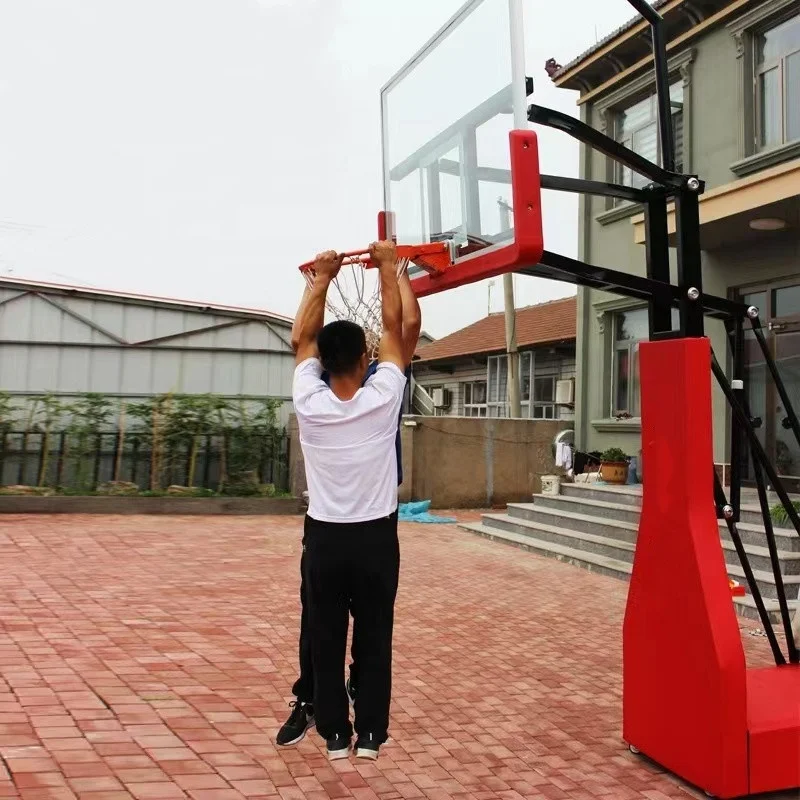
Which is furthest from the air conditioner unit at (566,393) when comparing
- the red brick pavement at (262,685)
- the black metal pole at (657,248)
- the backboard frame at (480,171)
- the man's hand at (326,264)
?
the man's hand at (326,264)

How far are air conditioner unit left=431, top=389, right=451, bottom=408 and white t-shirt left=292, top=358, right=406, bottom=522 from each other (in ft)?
69.0

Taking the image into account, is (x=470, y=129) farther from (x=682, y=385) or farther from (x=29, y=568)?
(x=29, y=568)

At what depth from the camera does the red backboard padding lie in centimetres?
351

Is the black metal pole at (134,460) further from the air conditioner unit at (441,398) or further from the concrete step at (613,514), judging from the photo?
the air conditioner unit at (441,398)

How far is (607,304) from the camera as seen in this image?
Answer: 1468 centimetres

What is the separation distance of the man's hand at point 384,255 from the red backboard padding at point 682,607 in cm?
136

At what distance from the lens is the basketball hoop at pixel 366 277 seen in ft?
12.6

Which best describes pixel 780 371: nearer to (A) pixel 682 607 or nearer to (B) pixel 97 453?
(A) pixel 682 607

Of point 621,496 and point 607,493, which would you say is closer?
point 621,496

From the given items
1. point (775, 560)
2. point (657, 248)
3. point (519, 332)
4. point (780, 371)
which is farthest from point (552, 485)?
point (657, 248)

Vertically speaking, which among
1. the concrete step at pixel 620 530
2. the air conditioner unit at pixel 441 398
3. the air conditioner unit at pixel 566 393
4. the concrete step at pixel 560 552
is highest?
the air conditioner unit at pixel 441 398

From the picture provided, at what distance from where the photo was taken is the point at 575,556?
395 inches

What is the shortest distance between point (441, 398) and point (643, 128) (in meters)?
11.8

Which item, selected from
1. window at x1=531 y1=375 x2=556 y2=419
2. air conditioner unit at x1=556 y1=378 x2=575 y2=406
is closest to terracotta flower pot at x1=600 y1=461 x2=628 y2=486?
air conditioner unit at x1=556 y1=378 x2=575 y2=406
